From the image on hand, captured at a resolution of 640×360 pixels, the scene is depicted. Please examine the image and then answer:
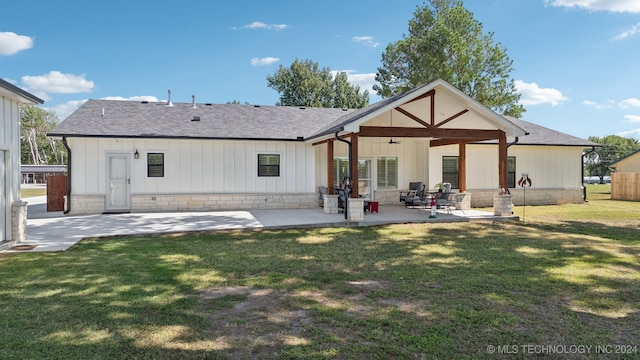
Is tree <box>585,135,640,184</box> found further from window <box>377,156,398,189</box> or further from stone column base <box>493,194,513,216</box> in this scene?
stone column base <box>493,194,513,216</box>

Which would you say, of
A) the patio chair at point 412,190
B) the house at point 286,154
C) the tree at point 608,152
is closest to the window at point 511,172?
the house at point 286,154

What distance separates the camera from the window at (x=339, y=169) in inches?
640

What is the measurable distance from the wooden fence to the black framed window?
2403cm

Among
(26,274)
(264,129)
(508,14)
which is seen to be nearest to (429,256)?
(26,274)

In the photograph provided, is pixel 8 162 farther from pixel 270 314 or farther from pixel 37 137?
pixel 37 137

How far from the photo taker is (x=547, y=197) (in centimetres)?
1805

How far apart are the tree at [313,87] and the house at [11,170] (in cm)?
3335

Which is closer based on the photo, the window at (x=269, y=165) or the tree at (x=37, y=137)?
the window at (x=269, y=165)

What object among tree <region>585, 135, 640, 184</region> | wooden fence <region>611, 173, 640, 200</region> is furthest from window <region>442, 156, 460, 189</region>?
tree <region>585, 135, 640, 184</region>

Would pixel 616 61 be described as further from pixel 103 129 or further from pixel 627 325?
pixel 103 129

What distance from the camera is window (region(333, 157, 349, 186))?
1625 centimetres

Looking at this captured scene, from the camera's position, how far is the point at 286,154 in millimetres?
15438

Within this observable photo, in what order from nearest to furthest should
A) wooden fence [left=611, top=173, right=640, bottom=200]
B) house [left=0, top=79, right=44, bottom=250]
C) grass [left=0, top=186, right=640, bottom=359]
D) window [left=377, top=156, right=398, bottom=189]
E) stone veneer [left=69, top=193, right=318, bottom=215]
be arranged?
grass [left=0, top=186, right=640, bottom=359], house [left=0, top=79, right=44, bottom=250], stone veneer [left=69, top=193, right=318, bottom=215], window [left=377, top=156, right=398, bottom=189], wooden fence [left=611, top=173, right=640, bottom=200]

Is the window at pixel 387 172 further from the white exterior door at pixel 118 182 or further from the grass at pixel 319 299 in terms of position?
the white exterior door at pixel 118 182
